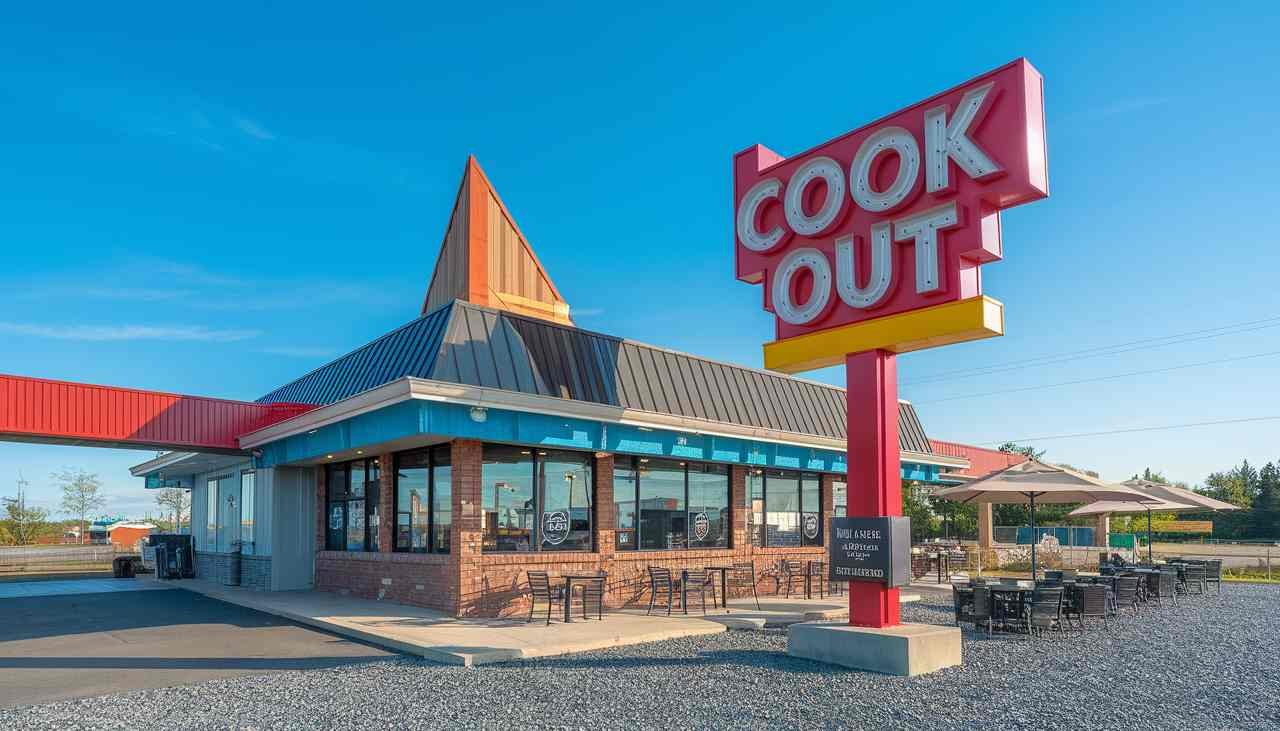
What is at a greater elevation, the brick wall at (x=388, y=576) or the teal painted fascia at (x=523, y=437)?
the teal painted fascia at (x=523, y=437)

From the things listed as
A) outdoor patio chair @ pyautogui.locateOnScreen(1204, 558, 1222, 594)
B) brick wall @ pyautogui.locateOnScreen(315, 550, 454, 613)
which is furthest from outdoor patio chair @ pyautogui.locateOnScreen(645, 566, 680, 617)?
outdoor patio chair @ pyautogui.locateOnScreen(1204, 558, 1222, 594)

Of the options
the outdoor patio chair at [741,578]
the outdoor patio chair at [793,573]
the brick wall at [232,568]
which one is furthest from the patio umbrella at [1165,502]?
the brick wall at [232,568]

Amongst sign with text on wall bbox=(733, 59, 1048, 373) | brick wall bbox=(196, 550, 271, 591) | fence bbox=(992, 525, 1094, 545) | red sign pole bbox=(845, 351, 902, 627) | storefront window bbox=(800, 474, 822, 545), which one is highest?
sign with text on wall bbox=(733, 59, 1048, 373)

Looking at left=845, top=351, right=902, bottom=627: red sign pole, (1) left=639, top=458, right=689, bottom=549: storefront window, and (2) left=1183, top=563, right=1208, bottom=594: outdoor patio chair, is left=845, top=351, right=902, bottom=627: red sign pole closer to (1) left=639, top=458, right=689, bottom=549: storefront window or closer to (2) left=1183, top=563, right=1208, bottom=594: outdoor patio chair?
(1) left=639, top=458, right=689, bottom=549: storefront window

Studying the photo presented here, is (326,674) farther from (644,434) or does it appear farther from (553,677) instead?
(644,434)

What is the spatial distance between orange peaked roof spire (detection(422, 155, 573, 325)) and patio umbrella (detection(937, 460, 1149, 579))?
10.8 meters

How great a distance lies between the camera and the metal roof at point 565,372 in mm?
14875

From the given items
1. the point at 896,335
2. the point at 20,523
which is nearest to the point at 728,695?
the point at 896,335

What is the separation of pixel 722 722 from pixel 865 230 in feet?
22.4

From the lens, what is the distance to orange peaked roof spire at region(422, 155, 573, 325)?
21.8 metres

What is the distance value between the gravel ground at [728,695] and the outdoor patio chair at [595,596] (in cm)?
237

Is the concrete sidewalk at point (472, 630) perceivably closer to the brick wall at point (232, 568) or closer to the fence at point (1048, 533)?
the brick wall at point (232, 568)

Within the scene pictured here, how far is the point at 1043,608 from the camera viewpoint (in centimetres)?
1303

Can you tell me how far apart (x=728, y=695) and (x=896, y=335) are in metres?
5.06
